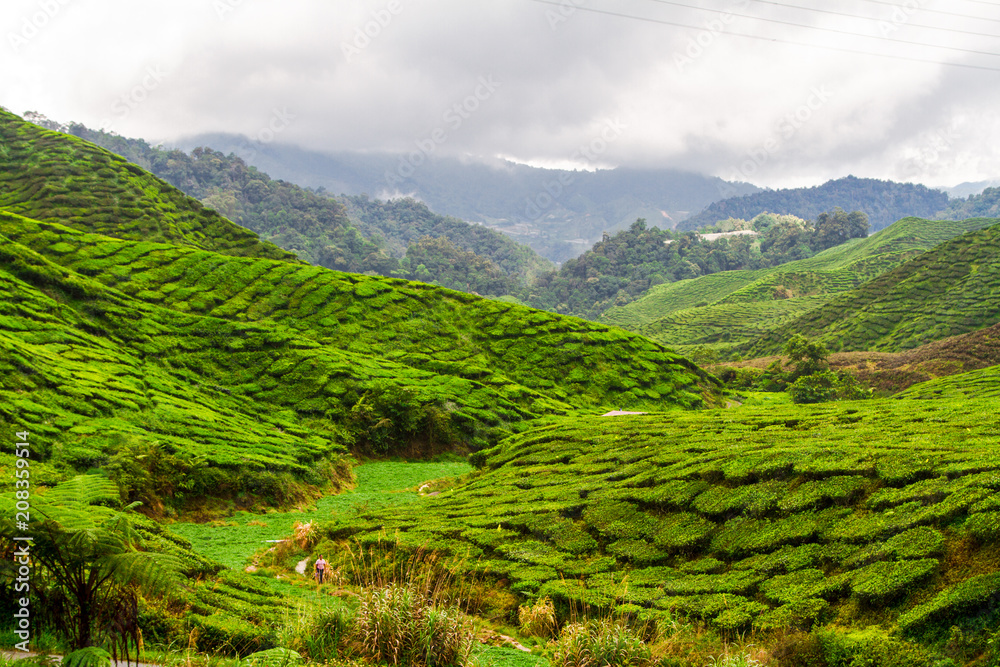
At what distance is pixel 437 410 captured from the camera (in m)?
33.8

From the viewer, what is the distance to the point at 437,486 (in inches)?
1045

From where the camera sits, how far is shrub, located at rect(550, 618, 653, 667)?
8.73 meters

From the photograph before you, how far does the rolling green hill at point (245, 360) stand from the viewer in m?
21.5

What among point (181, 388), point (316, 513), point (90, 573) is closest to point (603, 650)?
point (90, 573)

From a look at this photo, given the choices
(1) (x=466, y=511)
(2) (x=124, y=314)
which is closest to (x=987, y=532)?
(1) (x=466, y=511)

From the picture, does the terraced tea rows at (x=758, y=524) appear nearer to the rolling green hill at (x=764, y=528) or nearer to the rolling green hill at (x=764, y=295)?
the rolling green hill at (x=764, y=528)

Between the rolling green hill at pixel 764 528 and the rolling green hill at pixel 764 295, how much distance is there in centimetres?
8093

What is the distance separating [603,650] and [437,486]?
1846 cm

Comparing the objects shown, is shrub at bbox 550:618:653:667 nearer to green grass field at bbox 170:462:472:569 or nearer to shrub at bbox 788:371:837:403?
green grass field at bbox 170:462:472:569

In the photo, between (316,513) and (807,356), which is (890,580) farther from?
(807,356)

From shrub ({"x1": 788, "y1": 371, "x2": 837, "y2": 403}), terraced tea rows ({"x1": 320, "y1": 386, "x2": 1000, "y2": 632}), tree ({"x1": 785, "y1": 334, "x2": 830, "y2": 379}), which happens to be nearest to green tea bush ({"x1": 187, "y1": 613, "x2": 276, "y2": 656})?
terraced tea rows ({"x1": 320, "y1": 386, "x2": 1000, "y2": 632})

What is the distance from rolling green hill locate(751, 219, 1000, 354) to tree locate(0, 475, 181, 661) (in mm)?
80627

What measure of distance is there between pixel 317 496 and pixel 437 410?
10.6 metres

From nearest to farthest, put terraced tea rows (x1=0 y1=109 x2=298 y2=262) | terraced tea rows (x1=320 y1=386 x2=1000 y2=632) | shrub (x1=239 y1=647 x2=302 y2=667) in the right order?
shrub (x1=239 y1=647 x2=302 y2=667)
terraced tea rows (x1=320 y1=386 x2=1000 y2=632)
terraced tea rows (x1=0 y1=109 x2=298 y2=262)
